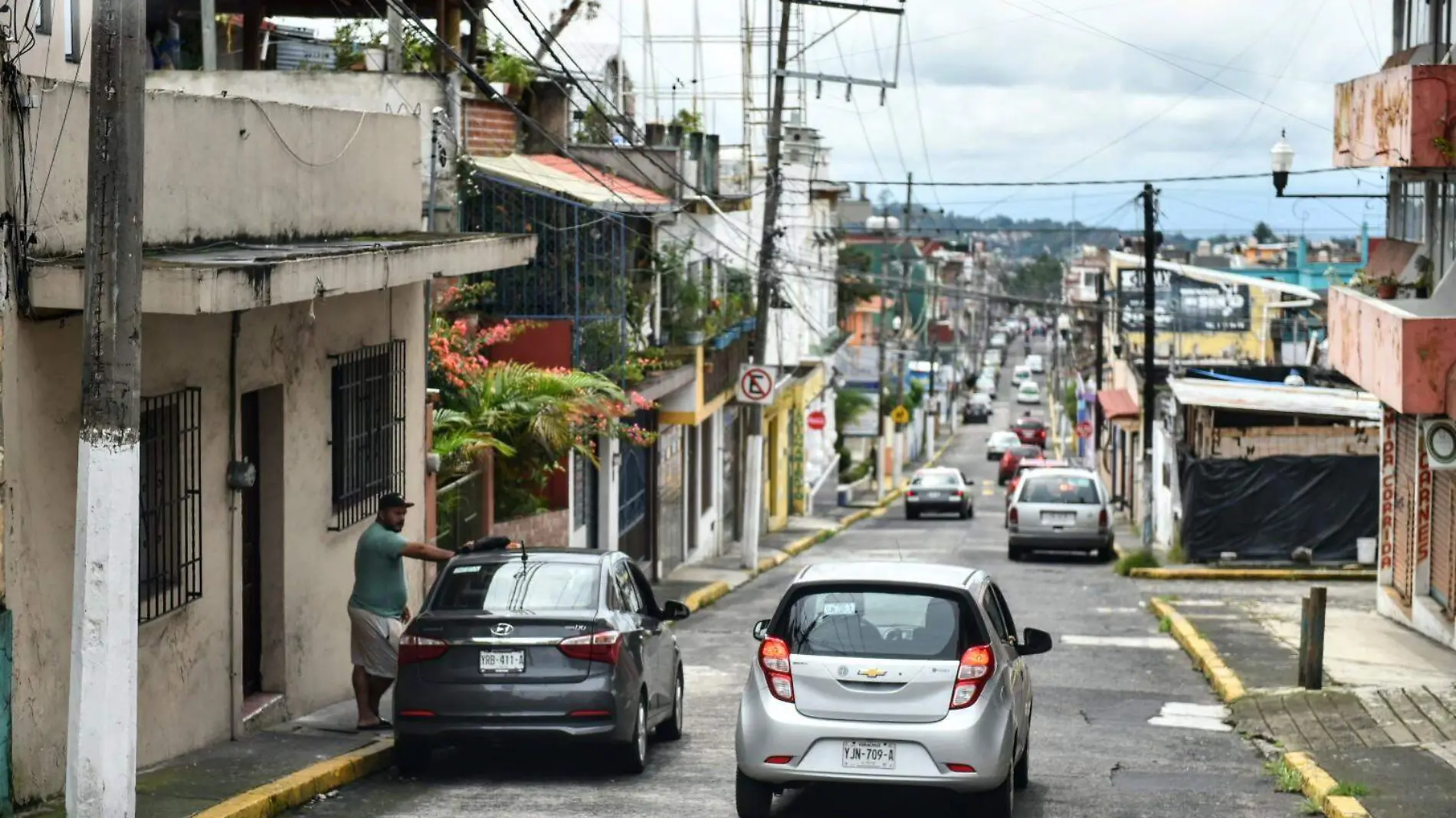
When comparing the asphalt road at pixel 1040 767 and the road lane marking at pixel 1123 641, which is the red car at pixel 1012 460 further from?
the asphalt road at pixel 1040 767

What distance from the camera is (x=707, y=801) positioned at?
1158 centimetres

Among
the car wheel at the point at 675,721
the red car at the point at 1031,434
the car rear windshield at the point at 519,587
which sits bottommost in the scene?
the red car at the point at 1031,434

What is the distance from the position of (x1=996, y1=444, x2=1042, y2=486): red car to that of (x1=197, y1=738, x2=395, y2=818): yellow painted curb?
53820 millimetres

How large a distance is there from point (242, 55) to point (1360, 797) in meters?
17.4

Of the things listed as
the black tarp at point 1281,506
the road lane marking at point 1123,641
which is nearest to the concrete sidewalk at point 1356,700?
the road lane marking at point 1123,641

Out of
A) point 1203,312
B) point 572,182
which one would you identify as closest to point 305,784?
point 572,182

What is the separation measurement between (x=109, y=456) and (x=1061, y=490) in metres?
27.4

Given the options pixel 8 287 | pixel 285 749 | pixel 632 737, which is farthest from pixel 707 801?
pixel 8 287

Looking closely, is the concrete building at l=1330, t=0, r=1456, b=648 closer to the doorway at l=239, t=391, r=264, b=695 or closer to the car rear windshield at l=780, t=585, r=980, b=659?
the car rear windshield at l=780, t=585, r=980, b=659

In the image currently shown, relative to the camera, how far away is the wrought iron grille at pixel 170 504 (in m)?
11.2

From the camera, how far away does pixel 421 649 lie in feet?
39.0

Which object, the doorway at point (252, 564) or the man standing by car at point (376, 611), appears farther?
the doorway at point (252, 564)

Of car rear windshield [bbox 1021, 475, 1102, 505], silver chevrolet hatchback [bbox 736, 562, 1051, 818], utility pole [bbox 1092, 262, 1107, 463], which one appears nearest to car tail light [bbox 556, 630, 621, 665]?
silver chevrolet hatchback [bbox 736, 562, 1051, 818]

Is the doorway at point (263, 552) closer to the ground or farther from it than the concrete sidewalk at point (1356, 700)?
farther from it
